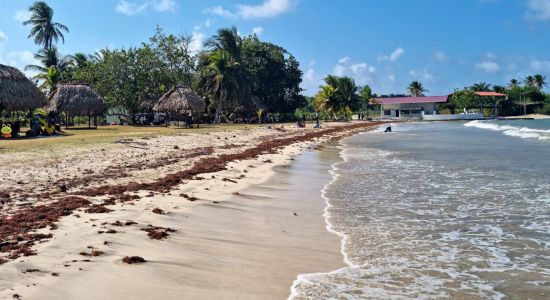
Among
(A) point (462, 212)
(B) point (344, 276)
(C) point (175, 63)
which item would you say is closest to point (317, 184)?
(A) point (462, 212)

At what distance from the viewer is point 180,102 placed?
38969mm

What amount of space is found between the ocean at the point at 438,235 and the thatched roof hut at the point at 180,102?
2717cm

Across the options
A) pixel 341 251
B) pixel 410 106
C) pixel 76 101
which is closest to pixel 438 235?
pixel 341 251

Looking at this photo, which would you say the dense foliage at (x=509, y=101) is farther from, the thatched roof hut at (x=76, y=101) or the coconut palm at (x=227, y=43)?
the thatched roof hut at (x=76, y=101)

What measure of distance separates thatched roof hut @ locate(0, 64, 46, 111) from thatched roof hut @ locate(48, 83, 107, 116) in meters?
5.88

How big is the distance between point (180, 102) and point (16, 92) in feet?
46.0

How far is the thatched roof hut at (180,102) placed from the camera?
127 feet

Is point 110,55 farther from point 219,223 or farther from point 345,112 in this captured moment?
point 219,223

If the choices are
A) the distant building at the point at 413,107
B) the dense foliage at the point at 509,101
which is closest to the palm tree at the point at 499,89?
the dense foliage at the point at 509,101

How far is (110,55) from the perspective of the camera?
1833 inches

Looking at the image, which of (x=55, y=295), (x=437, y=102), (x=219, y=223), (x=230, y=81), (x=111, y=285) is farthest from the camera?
(x=437, y=102)

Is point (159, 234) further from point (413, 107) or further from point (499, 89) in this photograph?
point (499, 89)

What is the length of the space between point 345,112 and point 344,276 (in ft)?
230

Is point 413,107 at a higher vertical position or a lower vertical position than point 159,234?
higher
